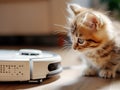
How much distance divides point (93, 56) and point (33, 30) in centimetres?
129

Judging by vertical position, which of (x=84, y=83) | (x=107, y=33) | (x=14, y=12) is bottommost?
(x=84, y=83)

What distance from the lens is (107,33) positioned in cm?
126

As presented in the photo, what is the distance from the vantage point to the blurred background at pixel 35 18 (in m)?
2.45

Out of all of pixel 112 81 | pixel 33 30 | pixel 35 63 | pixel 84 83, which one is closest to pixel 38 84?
pixel 35 63

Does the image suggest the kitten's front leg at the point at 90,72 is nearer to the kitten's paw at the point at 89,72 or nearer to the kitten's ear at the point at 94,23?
the kitten's paw at the point at 89,72

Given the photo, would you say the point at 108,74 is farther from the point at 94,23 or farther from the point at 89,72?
the point at 94,23

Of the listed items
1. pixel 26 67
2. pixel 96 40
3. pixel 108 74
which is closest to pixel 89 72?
pixel 108 74

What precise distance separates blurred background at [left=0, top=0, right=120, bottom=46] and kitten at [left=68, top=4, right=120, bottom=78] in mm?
1073

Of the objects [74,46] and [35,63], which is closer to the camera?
[35,63]

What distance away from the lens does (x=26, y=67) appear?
1.13 meters

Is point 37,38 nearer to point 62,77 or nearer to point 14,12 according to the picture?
point 14,12

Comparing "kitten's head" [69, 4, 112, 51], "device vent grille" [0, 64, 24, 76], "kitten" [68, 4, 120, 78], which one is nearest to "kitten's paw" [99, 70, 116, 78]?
"kitten" [68, 4, 120, 78]

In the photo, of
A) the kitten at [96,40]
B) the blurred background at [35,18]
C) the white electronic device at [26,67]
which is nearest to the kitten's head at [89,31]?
the kitten at [96,40]

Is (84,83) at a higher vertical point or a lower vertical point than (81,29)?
lower
